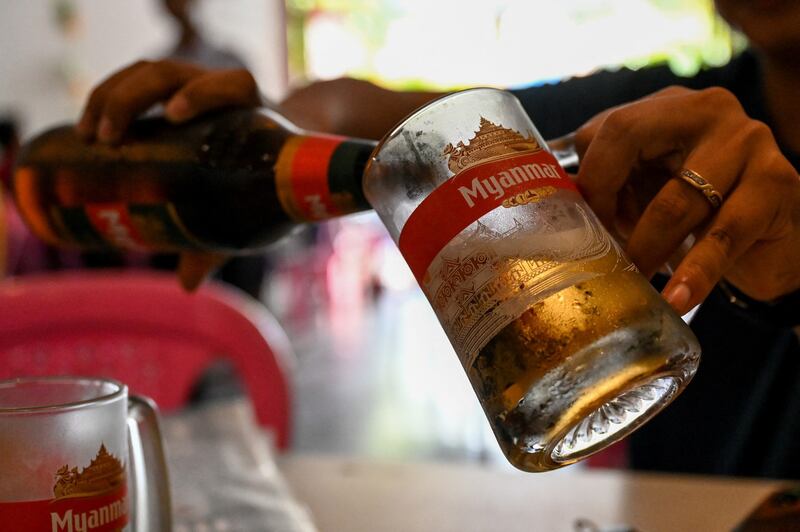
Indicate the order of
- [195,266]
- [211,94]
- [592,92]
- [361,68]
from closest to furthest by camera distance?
[211,94] → [195,266] → [592,92] → [361,68]

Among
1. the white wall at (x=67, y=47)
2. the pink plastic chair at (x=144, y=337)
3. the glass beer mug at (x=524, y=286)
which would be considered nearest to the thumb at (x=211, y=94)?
the glass beer mug at (x=524, y=286)

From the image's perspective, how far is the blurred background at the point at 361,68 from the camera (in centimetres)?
304

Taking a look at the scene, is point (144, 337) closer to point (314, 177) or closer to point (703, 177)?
point (314, 177)

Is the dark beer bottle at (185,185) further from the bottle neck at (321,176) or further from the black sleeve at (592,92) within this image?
the black sleeve at (592,92)

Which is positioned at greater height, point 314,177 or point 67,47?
point 314,177

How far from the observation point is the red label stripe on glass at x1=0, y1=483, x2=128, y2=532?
381 mm

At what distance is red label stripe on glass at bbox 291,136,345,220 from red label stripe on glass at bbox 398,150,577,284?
0.16 meters

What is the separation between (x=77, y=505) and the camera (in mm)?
389

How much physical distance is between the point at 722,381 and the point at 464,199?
0.68 m

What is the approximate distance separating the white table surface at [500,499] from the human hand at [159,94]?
1.05 feet

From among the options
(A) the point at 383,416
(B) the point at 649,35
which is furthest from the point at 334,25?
(A) the point at 383,416

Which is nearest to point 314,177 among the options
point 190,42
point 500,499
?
point 500,499

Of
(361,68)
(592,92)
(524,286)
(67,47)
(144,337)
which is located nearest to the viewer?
(524,286)

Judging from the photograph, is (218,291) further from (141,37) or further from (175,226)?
(141,37)
